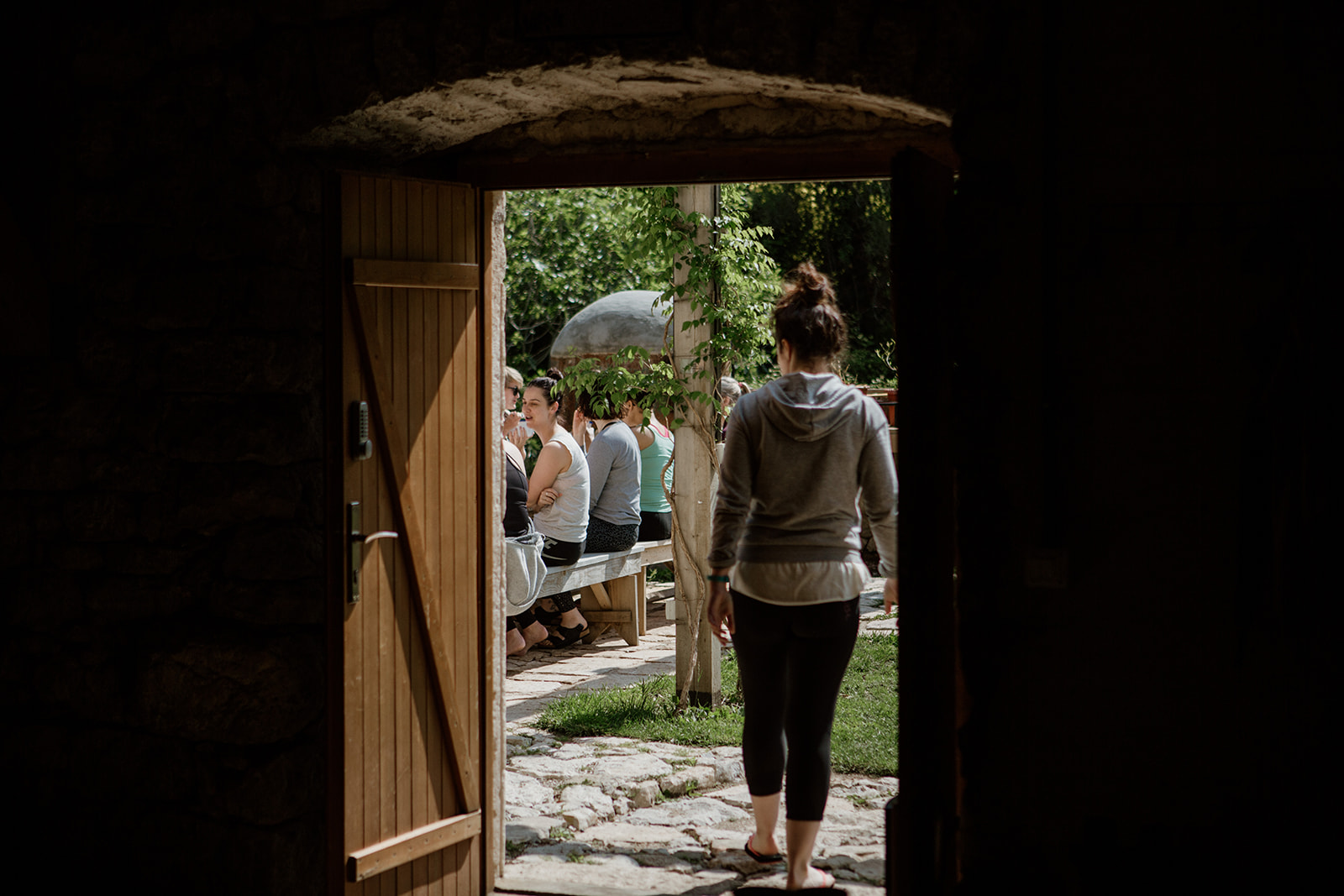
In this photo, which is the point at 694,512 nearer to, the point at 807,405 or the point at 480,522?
the point at 480,522

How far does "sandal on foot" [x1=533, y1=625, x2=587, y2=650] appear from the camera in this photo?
7.78 metres

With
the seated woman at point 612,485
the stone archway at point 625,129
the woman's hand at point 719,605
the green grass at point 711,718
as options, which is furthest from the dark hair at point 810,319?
the seated woman at point 612,485

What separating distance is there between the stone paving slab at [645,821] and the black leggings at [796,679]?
0.34 m

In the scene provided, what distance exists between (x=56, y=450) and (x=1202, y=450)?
3.32 meters

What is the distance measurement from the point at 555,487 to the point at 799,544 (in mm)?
3774

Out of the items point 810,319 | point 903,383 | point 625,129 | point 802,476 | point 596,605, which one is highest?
point 625,129

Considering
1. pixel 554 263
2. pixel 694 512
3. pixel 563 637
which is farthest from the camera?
pixel 554 263

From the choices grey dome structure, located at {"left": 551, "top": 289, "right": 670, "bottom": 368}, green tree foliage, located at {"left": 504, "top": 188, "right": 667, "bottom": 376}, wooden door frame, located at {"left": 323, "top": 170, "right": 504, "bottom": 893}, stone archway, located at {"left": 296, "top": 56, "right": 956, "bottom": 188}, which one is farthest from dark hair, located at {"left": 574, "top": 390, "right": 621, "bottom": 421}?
green tree foliage, located at {"left": 504, "top": 188, "right": 667, "bottom": 376}

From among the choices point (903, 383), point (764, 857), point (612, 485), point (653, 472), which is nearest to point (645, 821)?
point (764, 857)

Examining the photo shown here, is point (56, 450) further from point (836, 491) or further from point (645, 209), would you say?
point (645, 209)

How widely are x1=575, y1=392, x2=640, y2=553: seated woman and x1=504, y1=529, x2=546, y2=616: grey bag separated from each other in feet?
3.16

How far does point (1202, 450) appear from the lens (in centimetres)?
311

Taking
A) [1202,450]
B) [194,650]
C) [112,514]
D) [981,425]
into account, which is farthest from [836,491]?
[112,514]

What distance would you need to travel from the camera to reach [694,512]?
20.4 feet
